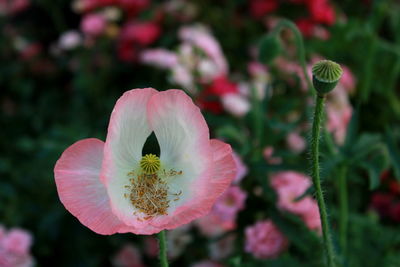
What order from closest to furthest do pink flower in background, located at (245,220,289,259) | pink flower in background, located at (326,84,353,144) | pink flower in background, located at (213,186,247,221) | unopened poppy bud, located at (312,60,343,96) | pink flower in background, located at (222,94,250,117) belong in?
unopened poppy bud, located at (312,60,343,96)
pink flower in background, located at (245,220,289,259)
pink flower in background, located at (213,186,247,221)
pink flower in background, located at (326,84,353,144)
pink flower in background, located at (222,94,250,117)

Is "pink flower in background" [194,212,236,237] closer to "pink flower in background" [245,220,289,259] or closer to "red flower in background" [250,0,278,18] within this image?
"pink flower in background" [245,220,289,259]

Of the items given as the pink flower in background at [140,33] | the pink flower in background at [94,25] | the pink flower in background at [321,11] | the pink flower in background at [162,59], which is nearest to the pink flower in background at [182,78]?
the pink flower in background at [162,59]

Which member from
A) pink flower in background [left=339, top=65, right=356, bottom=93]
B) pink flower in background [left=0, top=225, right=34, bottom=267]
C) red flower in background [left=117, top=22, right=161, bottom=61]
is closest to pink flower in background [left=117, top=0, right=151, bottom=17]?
red flower in background [left=117, top=22, right=161, bottom=61]

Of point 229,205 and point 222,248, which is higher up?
point 229,205

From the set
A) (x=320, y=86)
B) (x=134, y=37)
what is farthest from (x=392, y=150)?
(x=134, y=37)

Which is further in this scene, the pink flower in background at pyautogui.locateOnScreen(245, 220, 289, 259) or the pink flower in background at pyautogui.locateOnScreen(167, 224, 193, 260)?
the pink flower in background at pyautogui.locateOnScreen(167, 224, 193, 260)

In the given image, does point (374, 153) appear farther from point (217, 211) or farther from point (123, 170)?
point (123, 170)

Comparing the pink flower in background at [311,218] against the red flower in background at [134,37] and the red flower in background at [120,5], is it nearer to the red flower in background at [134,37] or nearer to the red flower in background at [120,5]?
the red flower in background at [134,37]

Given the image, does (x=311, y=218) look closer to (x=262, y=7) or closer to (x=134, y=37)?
(x=134, y=37)
